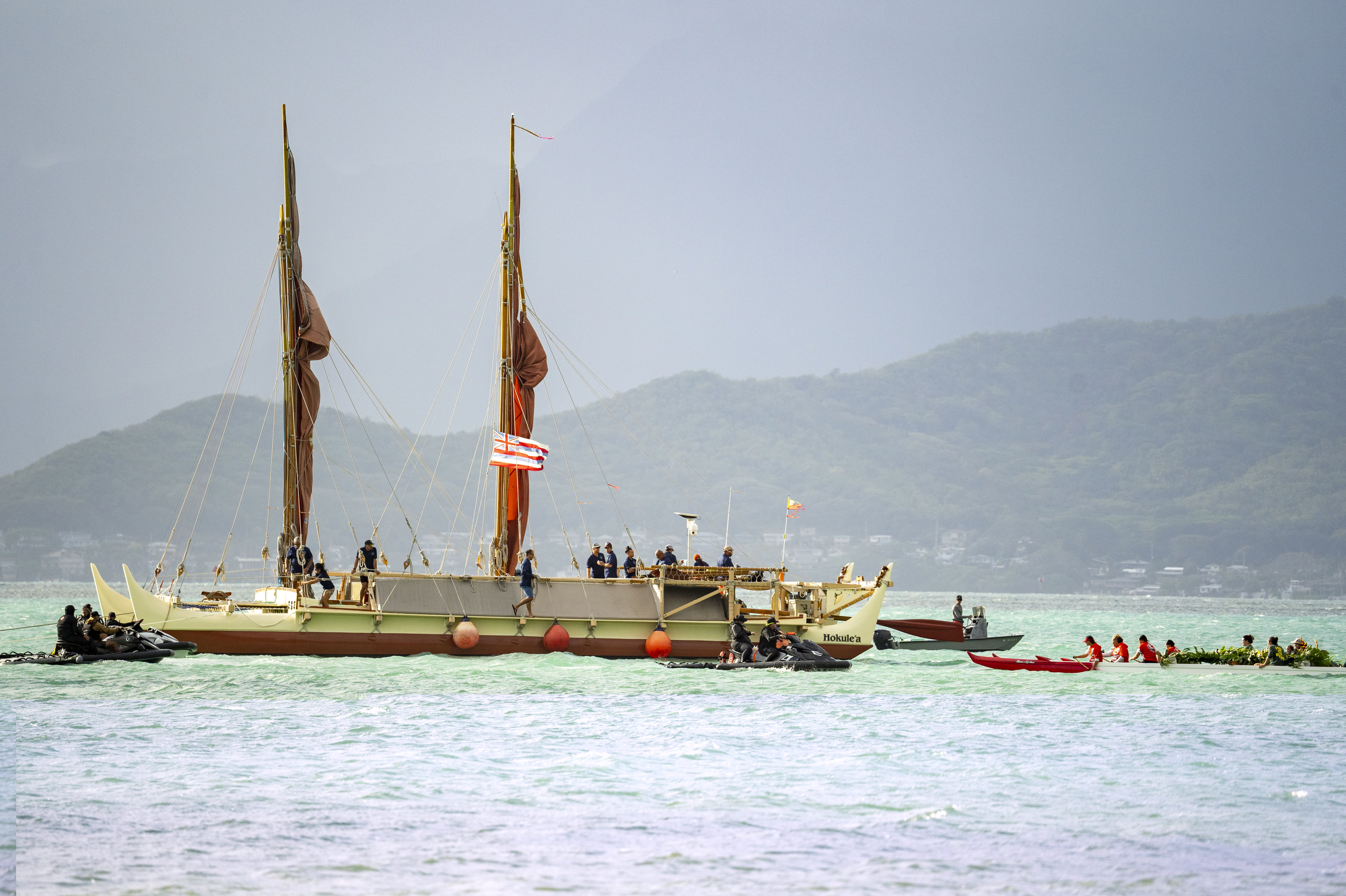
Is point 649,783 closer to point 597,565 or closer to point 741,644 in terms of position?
point 741,644

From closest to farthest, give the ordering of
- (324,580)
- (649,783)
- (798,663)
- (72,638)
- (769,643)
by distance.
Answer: (649,783) → (72,638) → (769,643) → (798,663) → (324,580)

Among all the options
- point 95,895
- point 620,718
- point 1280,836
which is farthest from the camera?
point 620,718

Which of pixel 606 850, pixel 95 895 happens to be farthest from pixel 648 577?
pixel 95 895

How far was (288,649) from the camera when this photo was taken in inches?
1524

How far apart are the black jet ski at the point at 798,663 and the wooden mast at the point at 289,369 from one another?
1426cm

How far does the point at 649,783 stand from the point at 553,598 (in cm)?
1856

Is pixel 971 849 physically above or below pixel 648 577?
below

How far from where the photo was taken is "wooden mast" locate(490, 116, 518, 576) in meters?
43.9

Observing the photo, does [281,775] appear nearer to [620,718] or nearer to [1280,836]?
[620,718]

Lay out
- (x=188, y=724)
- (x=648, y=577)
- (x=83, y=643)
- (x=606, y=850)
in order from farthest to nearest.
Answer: (x=648, y=577) < (x=83, y=643) < (x=188, y=724) < (x=606, y=850)

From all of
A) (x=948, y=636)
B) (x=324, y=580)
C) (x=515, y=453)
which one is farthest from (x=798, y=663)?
(x=324, y=580)

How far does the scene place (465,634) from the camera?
39.2m

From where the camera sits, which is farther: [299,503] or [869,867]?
[299,503]

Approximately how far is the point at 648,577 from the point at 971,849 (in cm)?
2413
